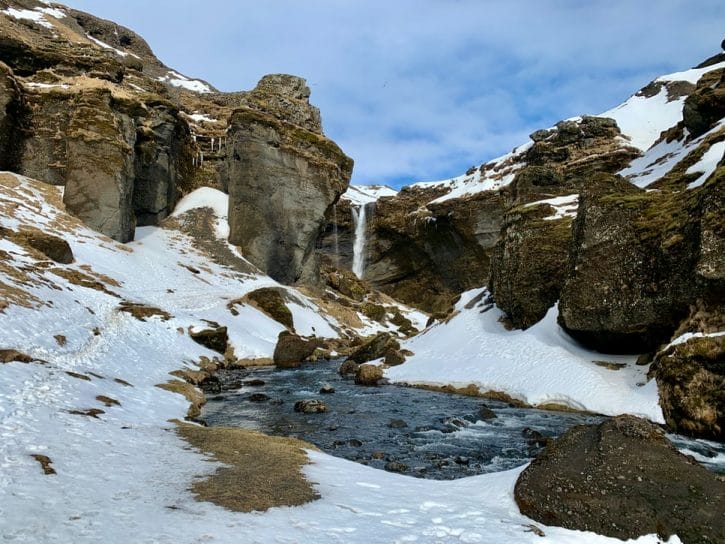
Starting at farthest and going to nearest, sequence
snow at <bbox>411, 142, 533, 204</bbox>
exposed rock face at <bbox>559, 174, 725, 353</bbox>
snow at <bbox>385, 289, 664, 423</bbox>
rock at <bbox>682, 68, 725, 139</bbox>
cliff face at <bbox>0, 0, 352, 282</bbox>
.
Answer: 1. snow at <bbox>411, 142, 533, 204</bbox>
2. cliff face at <bbox>0, 0, 352, 282</bbox>
3. rock at <bbox>682, 68, 725, 139</bbox>
4. snow at <bbox>385, 289, 664, 423</bbox>
5. exposed rock face at <bbox>559, 174, 725, 353</bbox>

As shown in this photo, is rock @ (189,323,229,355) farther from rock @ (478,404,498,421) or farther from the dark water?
rock @ (478,404,498,421)

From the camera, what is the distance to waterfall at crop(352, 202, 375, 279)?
11438 centimetres

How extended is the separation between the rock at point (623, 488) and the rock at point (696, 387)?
27.5 ft

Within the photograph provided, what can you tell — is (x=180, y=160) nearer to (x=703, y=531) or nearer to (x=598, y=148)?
(x=598, y=148)

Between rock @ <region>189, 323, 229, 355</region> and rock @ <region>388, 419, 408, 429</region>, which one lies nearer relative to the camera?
rock @ <region>388, 419, 408, 429</region>

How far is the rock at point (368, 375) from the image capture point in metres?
32.2

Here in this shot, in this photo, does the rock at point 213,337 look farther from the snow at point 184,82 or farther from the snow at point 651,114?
the snow at point 184,82

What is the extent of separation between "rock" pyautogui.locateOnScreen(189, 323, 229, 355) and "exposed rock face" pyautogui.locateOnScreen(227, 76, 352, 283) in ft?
110

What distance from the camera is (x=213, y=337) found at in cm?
3834

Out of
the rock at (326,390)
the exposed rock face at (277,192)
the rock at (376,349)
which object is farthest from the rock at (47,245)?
the exposed rock face at (277,192)

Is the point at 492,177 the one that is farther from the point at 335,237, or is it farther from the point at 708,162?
the point at 708,162

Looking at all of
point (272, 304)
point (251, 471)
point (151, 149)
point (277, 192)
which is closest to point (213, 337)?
point (272, 304)

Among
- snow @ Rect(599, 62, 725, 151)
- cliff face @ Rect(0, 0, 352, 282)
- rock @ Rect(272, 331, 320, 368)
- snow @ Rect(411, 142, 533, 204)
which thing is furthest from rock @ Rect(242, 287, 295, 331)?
snow @ Rect(599, 62, 725, 151)

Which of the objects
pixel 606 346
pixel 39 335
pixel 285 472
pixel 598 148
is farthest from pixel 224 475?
pixel 598 148
